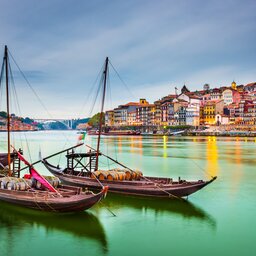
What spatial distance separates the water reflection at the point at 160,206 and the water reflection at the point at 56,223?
2872 mm

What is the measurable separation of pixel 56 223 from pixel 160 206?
590 centimetres

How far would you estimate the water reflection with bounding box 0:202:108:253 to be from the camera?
14969mm

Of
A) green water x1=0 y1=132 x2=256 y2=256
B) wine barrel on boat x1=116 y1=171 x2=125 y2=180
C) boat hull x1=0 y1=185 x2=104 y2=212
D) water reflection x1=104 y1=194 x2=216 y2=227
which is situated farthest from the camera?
wine barrel on boat x1=116 y1=171 x2=125 y2=180

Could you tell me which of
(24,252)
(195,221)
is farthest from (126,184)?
(24,252)

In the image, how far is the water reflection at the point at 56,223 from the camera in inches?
589

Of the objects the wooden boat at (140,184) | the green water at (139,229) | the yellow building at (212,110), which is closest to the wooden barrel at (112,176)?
the wooden boat at (140,184)

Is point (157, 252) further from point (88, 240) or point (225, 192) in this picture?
point (225, 192)

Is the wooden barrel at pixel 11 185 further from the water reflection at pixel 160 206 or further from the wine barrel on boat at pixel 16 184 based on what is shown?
the water reflection at pixel 160 206

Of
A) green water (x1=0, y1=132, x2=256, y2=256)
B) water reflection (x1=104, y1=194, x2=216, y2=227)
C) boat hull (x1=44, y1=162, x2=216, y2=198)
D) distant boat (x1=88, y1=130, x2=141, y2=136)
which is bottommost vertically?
green water (x1=0, y1=132, x2=256, y2=256)

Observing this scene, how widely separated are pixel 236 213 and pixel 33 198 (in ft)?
33.2

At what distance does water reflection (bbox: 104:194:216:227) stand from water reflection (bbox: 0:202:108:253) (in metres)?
2.87

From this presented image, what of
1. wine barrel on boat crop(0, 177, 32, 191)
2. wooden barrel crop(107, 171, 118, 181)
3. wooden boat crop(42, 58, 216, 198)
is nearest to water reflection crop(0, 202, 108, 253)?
wine barrel on boat crop(0, 177, 32, 191)

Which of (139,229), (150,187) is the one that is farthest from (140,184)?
(139,229)

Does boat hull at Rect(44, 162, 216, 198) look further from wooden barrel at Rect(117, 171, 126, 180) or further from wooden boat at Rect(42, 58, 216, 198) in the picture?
wooden barrel at Rect(117, 171, 126, 180)
